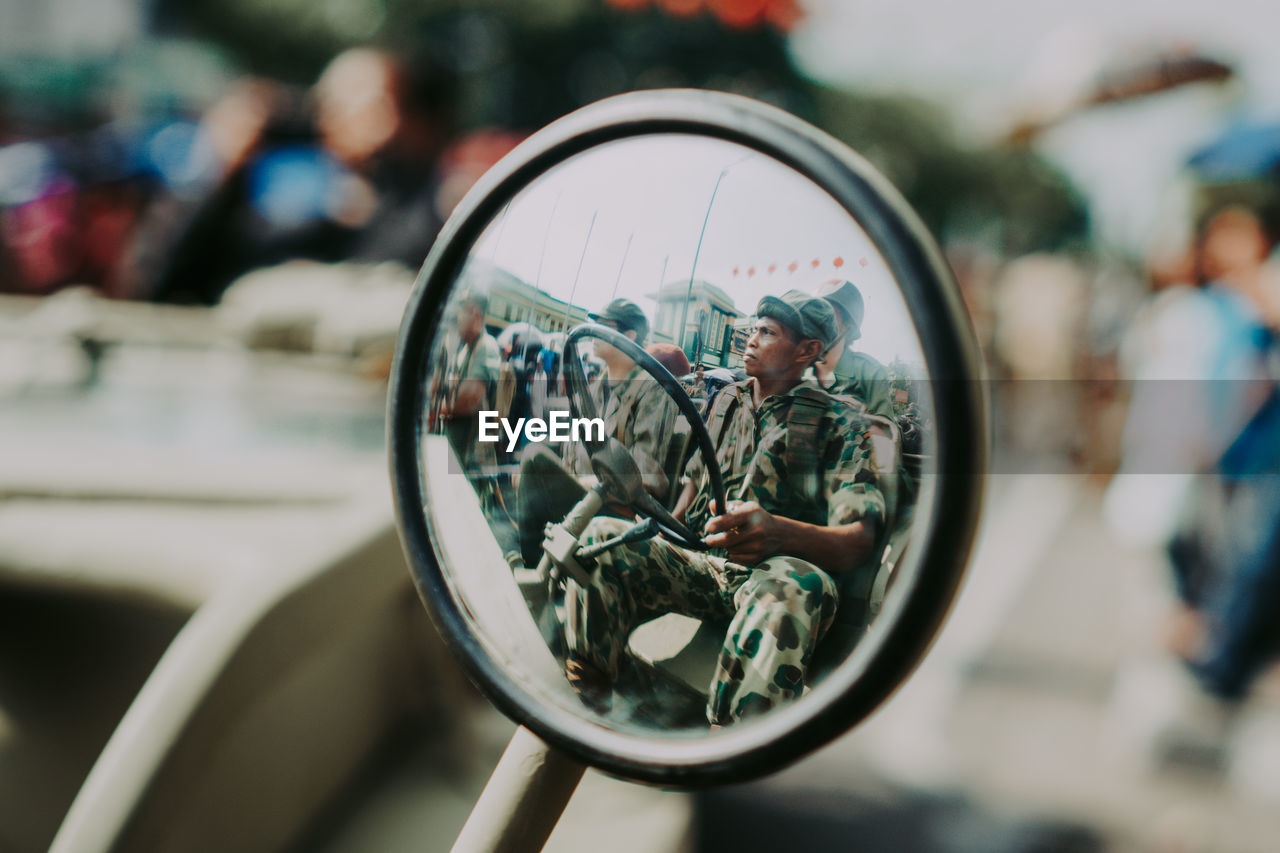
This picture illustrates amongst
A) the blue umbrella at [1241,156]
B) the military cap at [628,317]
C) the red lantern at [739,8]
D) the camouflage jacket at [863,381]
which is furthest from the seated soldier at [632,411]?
the red lantern at [739,8]

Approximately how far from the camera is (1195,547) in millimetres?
3748

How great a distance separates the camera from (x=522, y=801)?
0.63m

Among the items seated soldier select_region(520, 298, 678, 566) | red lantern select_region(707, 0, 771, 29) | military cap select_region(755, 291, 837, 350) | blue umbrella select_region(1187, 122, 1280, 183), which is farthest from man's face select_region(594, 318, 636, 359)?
red lantern select_region(707, 0, 771, 29)

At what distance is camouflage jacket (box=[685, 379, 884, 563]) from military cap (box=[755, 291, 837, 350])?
0.10 ft

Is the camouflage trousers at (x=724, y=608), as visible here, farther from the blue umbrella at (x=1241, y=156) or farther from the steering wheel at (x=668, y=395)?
the blue umbrella at (x=1241, y=156)

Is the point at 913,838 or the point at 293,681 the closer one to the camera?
the point at 293,681

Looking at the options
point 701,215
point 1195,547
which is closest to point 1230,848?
point 1195,547

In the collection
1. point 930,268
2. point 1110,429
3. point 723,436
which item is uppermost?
point 1110,429

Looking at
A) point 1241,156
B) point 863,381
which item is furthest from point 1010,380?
point 863,381

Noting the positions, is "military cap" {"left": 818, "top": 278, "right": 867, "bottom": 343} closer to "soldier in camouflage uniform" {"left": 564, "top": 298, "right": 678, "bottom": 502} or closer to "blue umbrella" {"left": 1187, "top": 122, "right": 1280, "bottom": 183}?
"soldier in camouflage uniform" {"left": 564, "top": 298, "right": 678, "bottom": 502}

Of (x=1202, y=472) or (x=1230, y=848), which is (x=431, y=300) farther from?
(x=1202, y=472)

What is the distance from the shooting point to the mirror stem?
63 centimetres

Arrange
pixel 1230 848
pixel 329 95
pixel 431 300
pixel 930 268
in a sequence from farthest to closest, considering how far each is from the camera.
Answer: pixel 1230 848
pixel 329 95
pixel 431 300
pixel 930 268

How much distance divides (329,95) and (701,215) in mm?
1815
